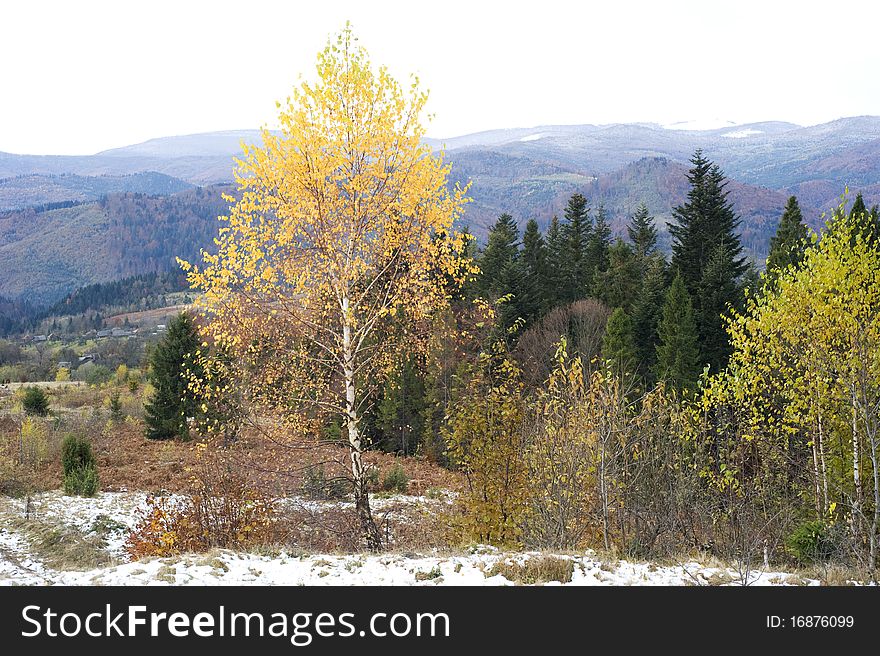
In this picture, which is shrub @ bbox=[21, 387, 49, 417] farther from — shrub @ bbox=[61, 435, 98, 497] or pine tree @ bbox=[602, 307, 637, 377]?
pine tree @ bbox=[602, 307, 637, 377]

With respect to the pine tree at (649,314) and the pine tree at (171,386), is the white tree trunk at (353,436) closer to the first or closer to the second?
the pine tree at (171,386)

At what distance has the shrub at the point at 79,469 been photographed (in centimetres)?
2044

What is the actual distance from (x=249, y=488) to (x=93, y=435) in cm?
2443

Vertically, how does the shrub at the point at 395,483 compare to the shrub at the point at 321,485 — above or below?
below

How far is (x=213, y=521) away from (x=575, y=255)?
50.6 m

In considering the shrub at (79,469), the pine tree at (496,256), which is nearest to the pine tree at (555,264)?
the pine tree at (496,256)

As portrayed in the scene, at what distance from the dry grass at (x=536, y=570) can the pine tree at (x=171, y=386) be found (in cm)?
2838

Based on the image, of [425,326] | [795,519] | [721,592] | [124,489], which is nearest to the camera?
[721,592]

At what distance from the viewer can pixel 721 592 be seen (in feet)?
22.4

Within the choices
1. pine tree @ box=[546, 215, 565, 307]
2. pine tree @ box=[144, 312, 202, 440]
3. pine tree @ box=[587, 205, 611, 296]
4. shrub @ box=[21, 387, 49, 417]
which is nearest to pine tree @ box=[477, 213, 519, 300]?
pine tree @ box=[546, 215, 565, 307]

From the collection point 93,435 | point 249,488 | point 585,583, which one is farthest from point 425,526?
point 93,435

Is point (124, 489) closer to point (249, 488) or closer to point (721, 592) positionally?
point (249, 488)

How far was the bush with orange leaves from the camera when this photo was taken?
11.1 meters

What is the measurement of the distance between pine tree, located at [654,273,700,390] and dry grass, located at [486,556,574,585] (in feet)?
89.8
